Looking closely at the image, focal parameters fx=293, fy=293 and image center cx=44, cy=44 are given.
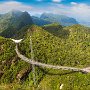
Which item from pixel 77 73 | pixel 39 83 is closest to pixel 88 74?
pixel 77 73

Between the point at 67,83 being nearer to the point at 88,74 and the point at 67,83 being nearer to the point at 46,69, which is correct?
the point at 88,74

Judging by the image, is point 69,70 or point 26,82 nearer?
point 69,70

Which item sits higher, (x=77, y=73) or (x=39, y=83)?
(x=77, y=73)

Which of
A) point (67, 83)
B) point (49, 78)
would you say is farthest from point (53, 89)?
point (49, 78)

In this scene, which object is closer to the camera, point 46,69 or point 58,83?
point 58,83

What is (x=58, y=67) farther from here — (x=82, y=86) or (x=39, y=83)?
(x=82, y=86)

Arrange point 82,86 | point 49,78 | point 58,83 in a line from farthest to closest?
point 49,78 < point 58,83 < point 82,86

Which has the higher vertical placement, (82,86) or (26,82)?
(82,86)

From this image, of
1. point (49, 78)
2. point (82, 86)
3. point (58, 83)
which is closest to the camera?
point (82, 86)
